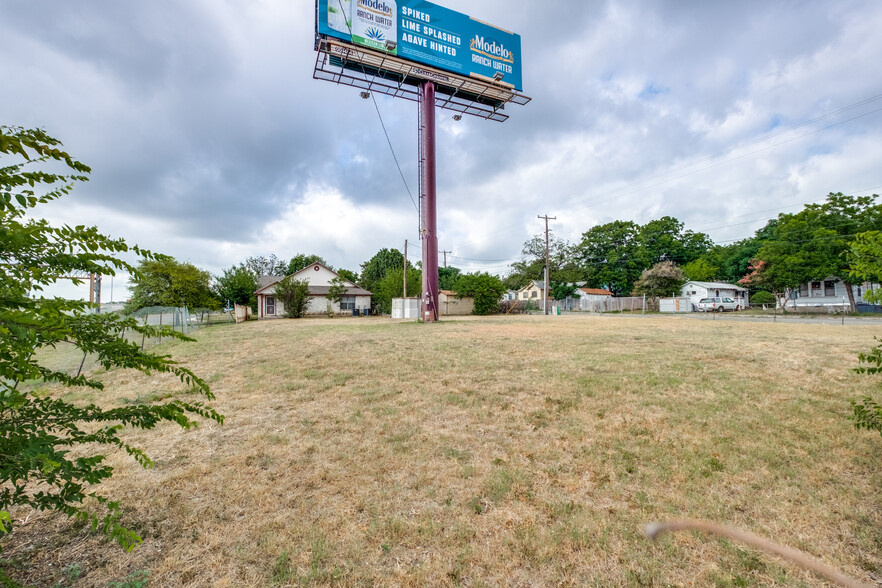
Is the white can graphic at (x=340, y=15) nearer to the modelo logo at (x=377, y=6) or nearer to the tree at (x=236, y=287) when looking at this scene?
the modelo logo at (x=377, y=6)

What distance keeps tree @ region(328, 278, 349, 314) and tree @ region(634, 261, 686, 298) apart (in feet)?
111

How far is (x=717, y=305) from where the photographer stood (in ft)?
126

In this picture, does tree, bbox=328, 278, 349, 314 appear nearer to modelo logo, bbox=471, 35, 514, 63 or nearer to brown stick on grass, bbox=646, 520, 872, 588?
modelo logo, bbox=471, 35, 514, 63

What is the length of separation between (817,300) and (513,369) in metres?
43.7

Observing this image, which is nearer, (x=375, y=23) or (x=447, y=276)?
(x=375, y=23)

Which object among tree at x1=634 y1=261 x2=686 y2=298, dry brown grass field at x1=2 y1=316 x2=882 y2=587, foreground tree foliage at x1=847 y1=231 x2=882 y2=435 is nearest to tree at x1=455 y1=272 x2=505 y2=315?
tree at x1=634 y1=261 x2=686 y2=298

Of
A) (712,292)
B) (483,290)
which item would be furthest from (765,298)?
(483,290)

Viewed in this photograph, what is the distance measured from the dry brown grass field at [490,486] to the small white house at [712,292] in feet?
139

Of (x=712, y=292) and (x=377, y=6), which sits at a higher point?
(x=377, y=6)

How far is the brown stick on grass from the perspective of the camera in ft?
6.84

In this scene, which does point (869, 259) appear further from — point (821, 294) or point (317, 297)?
point (821, 294)

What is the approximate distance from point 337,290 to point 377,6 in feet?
69.0

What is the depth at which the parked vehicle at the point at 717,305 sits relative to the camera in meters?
37.5

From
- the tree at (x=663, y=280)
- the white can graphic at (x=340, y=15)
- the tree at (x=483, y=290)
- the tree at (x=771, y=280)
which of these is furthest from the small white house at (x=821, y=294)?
the white can graphic at (x=340, y=15)
